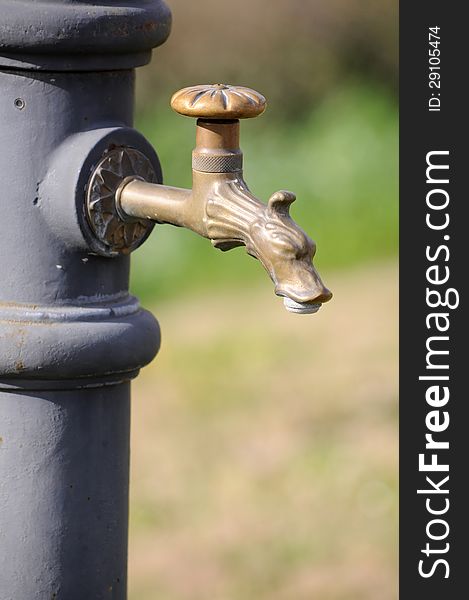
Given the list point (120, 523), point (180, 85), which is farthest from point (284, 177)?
point (120, 523)

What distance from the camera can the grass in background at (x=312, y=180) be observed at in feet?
16.4

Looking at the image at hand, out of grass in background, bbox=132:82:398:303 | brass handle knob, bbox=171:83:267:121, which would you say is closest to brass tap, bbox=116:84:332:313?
brass handle knob, bbox=171:83:267:121

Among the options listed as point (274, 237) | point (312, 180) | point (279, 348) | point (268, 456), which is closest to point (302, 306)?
point (274, 237)

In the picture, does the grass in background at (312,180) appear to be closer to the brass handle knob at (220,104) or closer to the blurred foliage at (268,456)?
the blurred foliage at (268,456)

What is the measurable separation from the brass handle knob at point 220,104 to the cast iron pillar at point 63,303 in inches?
4.4

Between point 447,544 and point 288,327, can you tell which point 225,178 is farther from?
point 288,327

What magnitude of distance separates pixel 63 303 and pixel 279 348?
9.07 ft

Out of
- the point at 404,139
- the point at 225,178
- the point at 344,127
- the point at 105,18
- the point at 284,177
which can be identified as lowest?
the point at 225,178

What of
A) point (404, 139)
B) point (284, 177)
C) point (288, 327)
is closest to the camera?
point (404, 139)

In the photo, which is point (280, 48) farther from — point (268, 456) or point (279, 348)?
point (268, 456)

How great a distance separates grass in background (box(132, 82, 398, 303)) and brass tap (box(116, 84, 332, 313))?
3509mm

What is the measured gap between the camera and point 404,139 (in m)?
3.51

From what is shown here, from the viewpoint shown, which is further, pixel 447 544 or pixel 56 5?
pixel 447 544

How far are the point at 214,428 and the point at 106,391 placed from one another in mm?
2228
